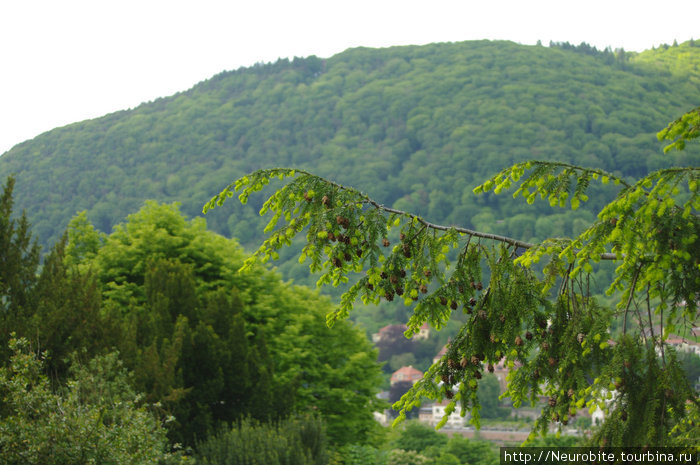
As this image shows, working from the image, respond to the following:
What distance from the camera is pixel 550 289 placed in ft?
16.4

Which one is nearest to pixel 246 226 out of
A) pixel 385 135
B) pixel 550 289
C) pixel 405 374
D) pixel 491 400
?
pixel 405 374

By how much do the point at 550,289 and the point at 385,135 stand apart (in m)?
168

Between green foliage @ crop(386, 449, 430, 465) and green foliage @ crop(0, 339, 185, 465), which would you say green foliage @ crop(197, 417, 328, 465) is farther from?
green foliage @ crop(386, 449, 430, 465)

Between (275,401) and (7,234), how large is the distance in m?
8.13

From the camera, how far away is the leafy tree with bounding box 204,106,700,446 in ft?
13.2

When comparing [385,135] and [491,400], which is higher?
[385,135]

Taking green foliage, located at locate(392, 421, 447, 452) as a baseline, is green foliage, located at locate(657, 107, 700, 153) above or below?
above

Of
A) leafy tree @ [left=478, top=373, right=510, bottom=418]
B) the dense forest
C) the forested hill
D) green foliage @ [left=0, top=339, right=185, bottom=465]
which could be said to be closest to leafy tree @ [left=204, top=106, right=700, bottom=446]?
the dense forest

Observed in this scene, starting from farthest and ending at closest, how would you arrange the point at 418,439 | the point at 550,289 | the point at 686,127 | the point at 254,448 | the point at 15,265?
the point at 418,439 → the point at 254,448 → the point at 15,265 → the point at 550,289 → the point at 686,127

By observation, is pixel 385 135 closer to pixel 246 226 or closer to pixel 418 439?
pixel 246 226

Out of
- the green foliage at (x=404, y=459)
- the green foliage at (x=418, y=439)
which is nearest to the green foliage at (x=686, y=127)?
the green foliage at (x=404, y=459)

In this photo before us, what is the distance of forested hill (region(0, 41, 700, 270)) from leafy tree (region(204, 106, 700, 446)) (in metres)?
111

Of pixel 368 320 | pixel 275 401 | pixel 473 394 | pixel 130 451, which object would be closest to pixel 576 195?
pixel 473 394

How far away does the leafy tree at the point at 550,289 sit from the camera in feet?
13.2
